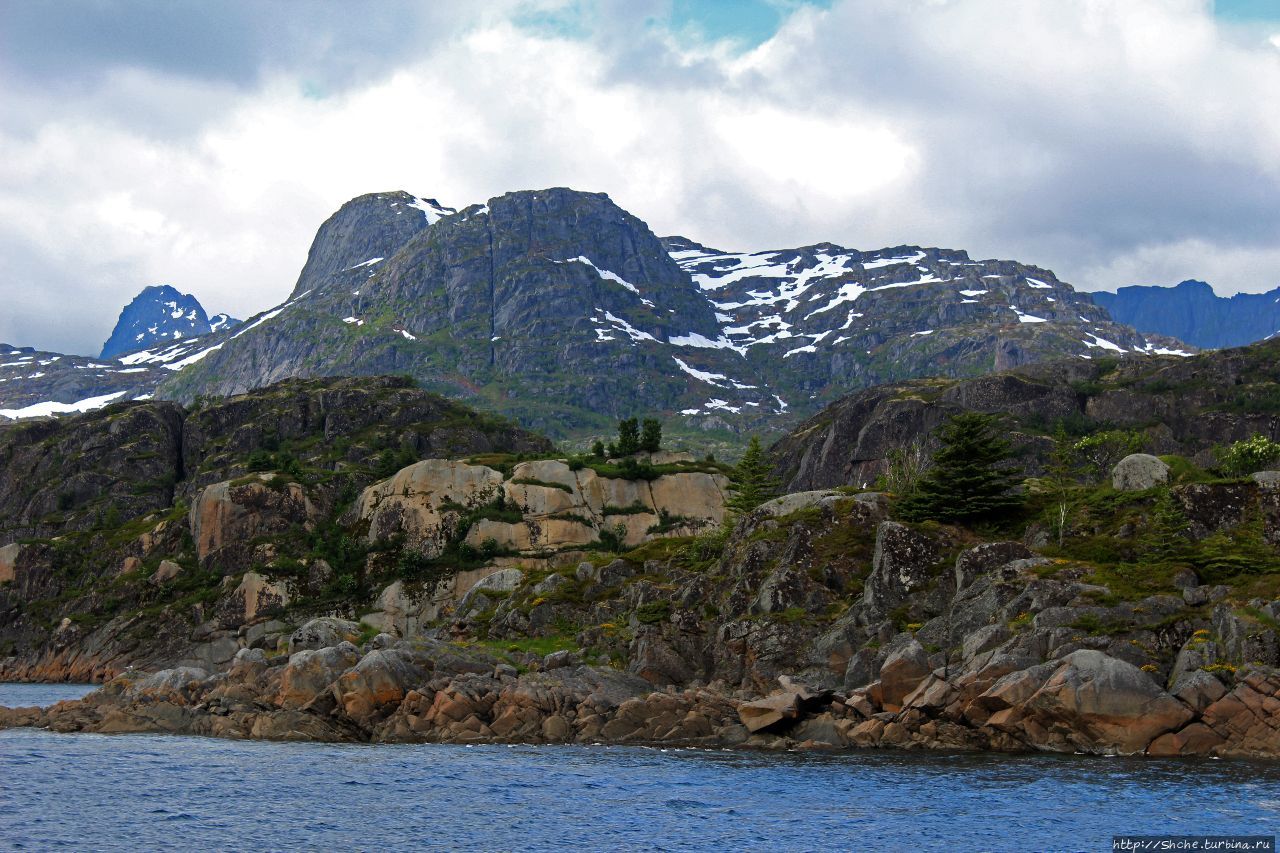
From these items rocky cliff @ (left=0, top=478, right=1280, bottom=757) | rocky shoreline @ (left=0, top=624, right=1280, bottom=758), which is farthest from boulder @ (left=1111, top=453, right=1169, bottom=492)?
rocky shoreline @ (left=0, top=624, right=1280, bottom=758)

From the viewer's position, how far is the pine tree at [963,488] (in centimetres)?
8825

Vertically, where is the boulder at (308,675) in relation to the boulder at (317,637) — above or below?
below

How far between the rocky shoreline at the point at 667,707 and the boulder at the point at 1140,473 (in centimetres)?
3087

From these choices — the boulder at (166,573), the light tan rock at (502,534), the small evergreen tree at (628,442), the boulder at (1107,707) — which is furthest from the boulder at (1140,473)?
the boulder at (166,573)

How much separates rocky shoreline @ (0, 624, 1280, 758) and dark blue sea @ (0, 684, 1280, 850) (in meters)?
2.72

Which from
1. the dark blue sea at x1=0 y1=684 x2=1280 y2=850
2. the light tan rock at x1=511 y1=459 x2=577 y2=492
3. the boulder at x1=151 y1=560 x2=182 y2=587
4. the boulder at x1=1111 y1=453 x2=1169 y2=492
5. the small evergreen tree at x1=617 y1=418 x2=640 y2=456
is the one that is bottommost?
the dark blue sea at x1=0 y1=684 x2=1280 y2=850

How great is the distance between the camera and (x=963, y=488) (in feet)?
293

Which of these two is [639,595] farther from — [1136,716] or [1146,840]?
[1146,840]

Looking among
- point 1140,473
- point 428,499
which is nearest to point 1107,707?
point 1140,473

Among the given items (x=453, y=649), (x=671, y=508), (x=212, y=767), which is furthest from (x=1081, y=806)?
(x=671, y=508)

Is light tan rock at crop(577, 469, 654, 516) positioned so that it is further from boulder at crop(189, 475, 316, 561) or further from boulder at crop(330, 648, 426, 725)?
boulder at crop(330, 648, 426, 725)

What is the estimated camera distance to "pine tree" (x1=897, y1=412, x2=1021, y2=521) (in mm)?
88250

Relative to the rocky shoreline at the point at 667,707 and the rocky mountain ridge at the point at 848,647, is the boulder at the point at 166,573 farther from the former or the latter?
the rocky shoreline at the point at 667,707

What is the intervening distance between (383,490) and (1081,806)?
448 feet
